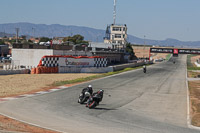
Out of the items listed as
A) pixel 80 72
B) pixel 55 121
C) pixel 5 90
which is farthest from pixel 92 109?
pixel 80 72

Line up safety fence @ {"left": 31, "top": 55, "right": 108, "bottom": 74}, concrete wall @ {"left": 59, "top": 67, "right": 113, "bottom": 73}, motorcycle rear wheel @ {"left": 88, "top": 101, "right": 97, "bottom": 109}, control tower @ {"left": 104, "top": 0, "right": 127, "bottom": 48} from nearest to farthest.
A: motorcycle rear wheel @ {"left": 88, "top": 101, "right": 97, "bottom": 109} < safety fence @ {"left": 31, "top": 55, "right": 108, "bottom": 74} < concrete wall @ {"left": 59, "top": 67, "right": 113, "bottom": 73} < control tower @ {"left": 104, "top": 0, "right": 127, "bottom": 48}

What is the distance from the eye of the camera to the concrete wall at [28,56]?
41250 mm

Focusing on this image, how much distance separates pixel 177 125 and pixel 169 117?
1.69 m

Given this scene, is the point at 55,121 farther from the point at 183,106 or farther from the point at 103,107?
the point at 183,106

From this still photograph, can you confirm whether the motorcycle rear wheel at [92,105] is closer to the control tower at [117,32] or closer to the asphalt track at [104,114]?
the asphalt track at [104,114]

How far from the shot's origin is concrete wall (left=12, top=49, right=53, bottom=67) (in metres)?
41.2

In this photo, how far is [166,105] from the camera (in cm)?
1806

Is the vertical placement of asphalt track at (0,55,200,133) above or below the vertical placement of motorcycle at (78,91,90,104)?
below

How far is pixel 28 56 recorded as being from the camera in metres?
41.9

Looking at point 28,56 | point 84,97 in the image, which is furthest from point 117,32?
point 84,97

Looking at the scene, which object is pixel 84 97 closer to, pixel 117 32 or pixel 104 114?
pixel 104 114

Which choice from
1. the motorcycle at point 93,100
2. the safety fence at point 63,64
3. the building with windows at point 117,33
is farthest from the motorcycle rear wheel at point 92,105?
the building with windows at point 117,33

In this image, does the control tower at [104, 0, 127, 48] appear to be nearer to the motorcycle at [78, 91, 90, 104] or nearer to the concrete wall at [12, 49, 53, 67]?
the concrete wall at [12, 49, 53, 67]

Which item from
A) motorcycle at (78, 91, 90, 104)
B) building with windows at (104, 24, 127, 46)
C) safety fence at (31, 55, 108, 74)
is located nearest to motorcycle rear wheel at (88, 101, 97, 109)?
motorcycle at (78, 91, 90, 104)
